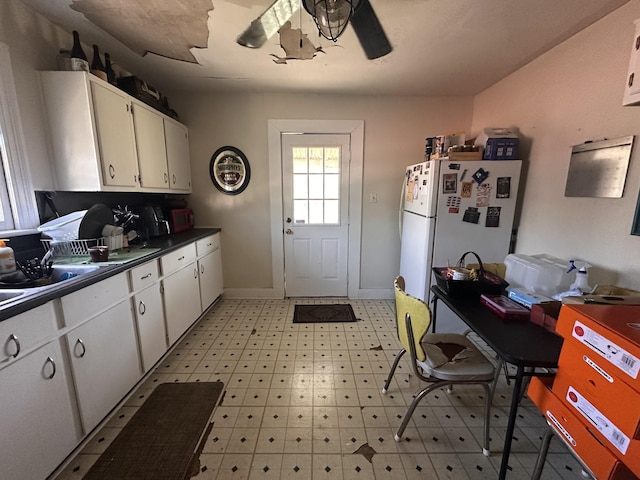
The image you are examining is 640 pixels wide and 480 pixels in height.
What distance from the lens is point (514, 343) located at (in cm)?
110

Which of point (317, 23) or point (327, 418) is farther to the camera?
point (327, 418)

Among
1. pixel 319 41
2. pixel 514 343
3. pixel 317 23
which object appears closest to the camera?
pixel 514 343

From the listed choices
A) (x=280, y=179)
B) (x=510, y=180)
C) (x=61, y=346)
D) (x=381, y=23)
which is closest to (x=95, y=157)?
(x=61, y=346)

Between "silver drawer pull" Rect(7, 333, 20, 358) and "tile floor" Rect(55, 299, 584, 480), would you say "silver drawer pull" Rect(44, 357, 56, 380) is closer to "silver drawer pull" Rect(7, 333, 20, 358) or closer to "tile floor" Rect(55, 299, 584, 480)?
"silver drawer pull" Rect(7, 333, 20, 358)

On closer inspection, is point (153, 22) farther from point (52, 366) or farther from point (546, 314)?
point (546, 314)

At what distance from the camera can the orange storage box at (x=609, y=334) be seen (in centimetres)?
68

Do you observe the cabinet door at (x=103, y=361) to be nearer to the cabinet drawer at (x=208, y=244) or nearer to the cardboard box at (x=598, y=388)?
the cabinet drawer at (x=208, y=244)

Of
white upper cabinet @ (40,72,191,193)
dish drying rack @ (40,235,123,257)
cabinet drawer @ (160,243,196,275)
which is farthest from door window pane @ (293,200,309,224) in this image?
dish drying rack @ (40,235,123,257)

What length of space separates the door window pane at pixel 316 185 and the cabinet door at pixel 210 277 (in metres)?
1.05

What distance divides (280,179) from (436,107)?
77.8 inches

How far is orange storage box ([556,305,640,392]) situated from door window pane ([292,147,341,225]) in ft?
8.13

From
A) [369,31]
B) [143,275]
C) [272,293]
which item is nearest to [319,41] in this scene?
[369,31]

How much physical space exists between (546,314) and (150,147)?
3.02 metres

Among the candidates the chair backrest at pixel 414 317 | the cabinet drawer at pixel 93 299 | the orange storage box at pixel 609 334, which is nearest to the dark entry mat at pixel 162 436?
the cabinet drawer at pixel 93 299
